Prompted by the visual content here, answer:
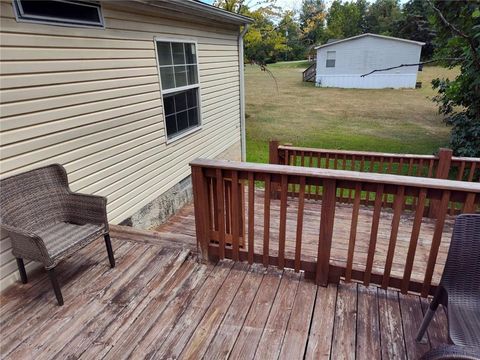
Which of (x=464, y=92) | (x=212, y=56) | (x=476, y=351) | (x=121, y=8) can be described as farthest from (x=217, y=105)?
(x=476, y=351)

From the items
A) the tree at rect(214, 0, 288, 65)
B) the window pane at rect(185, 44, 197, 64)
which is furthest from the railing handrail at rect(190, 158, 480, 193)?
the tree at rect(214, 0, 288, 65)

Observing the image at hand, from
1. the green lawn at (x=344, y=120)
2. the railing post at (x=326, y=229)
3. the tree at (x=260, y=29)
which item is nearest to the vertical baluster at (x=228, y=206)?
the railing post at (x=326, y=229)

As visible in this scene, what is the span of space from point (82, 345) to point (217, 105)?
4.92 metres

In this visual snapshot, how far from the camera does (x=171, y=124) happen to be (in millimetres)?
4629

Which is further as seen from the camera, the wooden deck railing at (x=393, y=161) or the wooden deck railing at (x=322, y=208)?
the wooden deck railing at (x=393, y=161)

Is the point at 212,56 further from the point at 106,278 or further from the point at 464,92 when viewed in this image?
the point at 464,92

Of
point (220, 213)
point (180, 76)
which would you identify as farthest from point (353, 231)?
point (180, 76)

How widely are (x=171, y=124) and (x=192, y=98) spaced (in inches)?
30.1

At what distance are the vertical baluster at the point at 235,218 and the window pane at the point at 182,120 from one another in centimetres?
Result: 290

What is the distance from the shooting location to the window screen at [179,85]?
434cm

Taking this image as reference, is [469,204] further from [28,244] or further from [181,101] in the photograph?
[181,101]

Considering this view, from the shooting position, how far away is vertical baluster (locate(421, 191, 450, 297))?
177 centimetres

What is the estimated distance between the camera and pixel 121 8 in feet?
11.2

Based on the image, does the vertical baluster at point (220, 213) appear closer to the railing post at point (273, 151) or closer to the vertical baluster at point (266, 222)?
the vertical baluster at point (266, 222)
